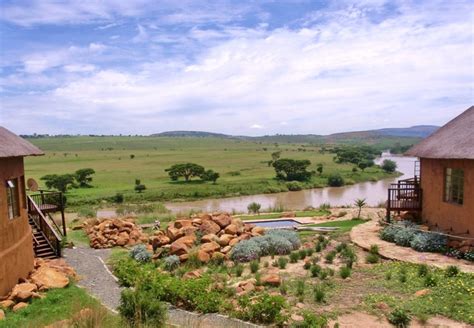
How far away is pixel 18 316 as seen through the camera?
9883 mm

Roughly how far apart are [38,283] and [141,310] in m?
5.26

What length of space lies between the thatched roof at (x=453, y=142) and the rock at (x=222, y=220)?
8.23m

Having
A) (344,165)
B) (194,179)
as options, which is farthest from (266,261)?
(344,165)

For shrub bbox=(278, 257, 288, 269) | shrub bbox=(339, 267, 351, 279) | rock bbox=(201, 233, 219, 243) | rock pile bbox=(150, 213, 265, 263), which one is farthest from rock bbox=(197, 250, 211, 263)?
shrub bbox=(339, 267, 351, 279)

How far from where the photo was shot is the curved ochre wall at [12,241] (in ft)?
37.7

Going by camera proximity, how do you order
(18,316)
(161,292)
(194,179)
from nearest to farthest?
(18,316)
(161,292)
(194,179)

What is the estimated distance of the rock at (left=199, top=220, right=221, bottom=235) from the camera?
685 inches

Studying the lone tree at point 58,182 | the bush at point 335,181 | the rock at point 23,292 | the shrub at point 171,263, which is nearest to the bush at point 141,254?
the shrub at point 171,263

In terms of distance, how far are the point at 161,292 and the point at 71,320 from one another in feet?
11.0

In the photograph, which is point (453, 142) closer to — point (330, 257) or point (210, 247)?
point (330, 257)

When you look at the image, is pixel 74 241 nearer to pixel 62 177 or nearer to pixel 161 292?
pixel 161 292

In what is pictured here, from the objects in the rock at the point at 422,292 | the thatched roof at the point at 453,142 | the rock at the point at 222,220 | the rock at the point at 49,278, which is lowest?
the rock at the point at 49,278

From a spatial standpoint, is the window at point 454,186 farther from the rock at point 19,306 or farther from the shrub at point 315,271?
the rock at point 19,306

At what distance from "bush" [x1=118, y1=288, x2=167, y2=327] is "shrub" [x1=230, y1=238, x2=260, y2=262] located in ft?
20.3
